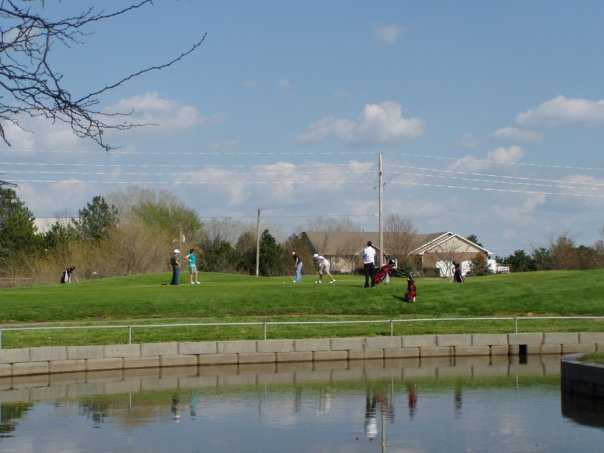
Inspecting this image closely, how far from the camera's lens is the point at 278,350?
27188 mm

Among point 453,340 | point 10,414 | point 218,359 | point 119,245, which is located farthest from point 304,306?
point 119,245

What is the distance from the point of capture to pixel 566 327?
3266 centimetres

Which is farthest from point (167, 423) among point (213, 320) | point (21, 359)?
point (213, 320)

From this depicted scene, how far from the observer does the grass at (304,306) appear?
31.4m

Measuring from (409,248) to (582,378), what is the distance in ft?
306

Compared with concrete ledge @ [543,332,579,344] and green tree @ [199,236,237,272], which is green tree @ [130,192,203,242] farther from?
concrete ledge @ [543,332,579,344]

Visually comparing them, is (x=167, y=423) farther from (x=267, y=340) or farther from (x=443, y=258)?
(x=443, y=258)

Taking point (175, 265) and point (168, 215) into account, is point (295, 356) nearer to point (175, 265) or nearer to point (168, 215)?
point (175, 265)

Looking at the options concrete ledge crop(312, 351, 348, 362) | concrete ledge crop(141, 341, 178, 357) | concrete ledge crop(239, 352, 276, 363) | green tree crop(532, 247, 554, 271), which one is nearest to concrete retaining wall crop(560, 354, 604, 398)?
concrete ledge crop(312, 351, 348, 362)

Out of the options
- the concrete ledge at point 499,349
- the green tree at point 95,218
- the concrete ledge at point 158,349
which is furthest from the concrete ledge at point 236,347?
the green tree at point 95,218

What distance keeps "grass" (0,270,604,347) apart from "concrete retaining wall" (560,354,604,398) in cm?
1037

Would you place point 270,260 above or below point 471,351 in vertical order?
above

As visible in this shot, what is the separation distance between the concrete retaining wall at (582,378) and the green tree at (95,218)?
7407cm

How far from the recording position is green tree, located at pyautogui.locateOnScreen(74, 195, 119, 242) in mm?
91938
